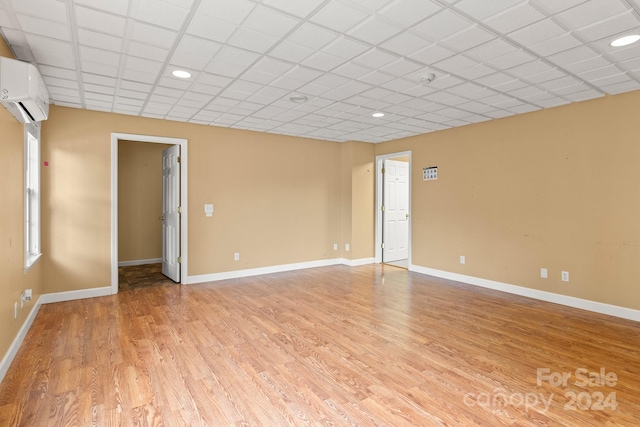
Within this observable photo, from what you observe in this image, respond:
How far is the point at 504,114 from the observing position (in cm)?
465

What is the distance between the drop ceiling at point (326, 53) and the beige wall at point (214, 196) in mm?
516

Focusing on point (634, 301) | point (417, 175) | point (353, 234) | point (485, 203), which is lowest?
point (634, 301)

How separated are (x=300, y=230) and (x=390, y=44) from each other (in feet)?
13.8

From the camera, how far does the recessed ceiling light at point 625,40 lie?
2471 mm

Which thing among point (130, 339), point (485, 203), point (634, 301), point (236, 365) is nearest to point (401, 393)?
point (236, 365)

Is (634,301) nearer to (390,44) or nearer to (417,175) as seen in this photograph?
(417,175)

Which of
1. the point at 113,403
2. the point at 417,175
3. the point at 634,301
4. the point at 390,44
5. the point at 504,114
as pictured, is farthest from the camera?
the point at 417,175

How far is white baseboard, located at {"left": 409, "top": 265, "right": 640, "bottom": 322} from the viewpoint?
379 cm

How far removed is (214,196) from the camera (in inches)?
215

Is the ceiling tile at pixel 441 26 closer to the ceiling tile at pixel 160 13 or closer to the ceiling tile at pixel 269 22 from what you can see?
the ceiling tile at pixel 269 22

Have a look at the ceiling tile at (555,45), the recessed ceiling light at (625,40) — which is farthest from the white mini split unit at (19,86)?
the recessed ceiling light at (625,40)

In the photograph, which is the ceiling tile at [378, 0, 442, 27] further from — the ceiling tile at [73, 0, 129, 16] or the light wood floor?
the light wood floor

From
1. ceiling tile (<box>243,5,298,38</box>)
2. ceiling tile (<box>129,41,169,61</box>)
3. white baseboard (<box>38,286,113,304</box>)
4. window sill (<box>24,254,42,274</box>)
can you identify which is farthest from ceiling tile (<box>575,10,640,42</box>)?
white baseboard (<box>38,286,113,304</box>)

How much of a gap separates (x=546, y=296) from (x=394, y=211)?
10.6ft
